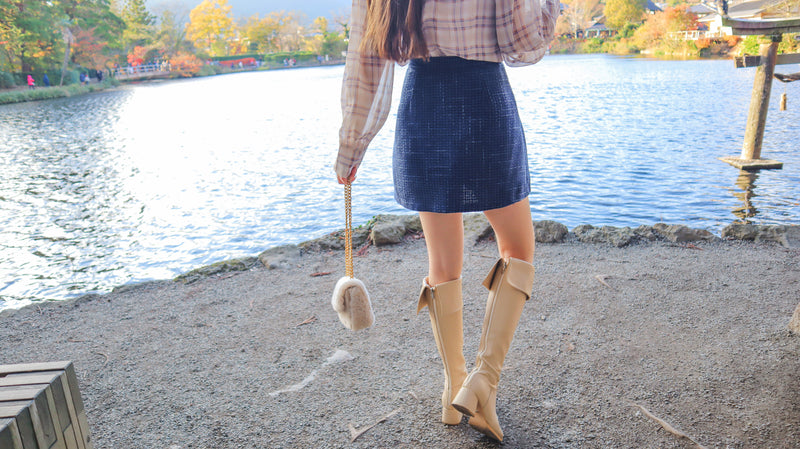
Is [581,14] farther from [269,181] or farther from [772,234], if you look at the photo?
[772,234]

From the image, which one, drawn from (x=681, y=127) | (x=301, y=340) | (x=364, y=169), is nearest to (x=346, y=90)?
(x=301, y=340)

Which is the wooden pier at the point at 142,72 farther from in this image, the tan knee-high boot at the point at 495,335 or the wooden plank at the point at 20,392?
the tan knee-high boot at the point at 495,335

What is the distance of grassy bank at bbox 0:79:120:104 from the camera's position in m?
24.2

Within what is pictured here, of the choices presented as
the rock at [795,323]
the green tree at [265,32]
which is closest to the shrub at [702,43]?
the rock at [795,323]

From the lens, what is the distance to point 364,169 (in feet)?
32.2

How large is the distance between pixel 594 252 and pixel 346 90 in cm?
257

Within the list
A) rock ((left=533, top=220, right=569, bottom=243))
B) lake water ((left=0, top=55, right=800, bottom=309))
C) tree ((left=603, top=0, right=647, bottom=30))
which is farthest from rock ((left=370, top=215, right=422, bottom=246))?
tree ((left=603, top=0, right=647, bottom=30))

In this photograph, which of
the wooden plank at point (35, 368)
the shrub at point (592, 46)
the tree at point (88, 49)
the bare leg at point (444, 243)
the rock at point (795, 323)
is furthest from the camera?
the shrub at point (592, 46)

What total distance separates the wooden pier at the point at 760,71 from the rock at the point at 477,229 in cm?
491

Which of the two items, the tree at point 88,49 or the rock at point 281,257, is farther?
the tree at point 88,49

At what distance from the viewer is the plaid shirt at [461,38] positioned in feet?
4.54

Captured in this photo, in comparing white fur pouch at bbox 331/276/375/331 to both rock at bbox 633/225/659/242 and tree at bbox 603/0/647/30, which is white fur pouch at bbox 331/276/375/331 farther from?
tree at bbox 603/0/647/30

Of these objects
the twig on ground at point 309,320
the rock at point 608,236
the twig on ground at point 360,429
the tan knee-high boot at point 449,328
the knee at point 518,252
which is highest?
the knee at point 518,252

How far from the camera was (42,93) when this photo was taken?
85.3 feet
